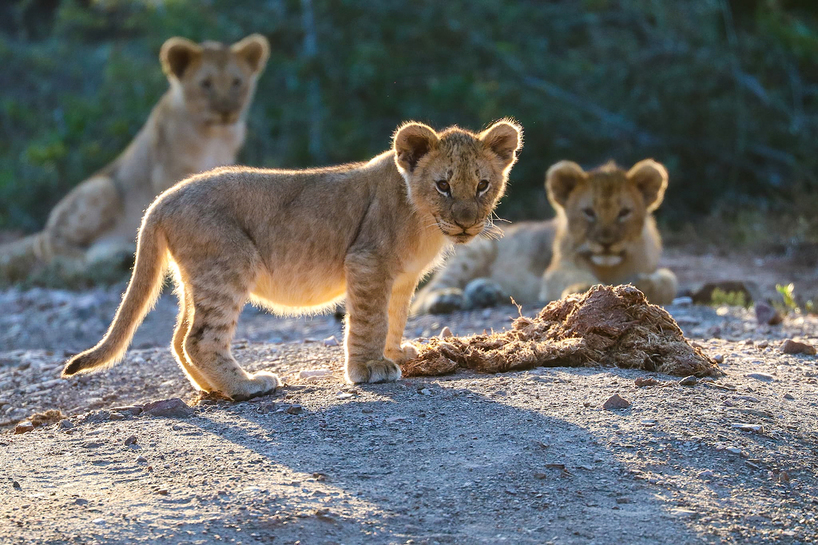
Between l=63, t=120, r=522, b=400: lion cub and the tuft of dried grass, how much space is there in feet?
1.17

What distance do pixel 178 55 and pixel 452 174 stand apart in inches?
273

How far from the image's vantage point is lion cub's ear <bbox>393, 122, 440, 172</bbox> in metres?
5.20

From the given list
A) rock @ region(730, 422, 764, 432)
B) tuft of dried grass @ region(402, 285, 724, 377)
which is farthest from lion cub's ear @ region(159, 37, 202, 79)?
rock @ region(730, 422, 764, 432)

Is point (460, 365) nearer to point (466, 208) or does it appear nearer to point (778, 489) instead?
point (466, 208)

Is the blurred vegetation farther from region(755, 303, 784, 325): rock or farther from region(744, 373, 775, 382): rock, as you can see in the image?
region(744, 373, 775, 382): rock

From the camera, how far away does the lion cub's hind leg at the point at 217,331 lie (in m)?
5.04

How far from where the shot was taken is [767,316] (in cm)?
721

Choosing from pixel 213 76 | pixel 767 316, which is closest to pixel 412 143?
pixel 767 316

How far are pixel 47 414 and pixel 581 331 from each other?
112 inches

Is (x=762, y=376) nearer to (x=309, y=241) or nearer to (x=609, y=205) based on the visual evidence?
(x=309, y=241)

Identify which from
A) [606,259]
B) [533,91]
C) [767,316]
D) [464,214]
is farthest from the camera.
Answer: [533,91]

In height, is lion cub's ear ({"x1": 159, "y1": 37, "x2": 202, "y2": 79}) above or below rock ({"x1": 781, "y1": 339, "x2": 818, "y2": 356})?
above

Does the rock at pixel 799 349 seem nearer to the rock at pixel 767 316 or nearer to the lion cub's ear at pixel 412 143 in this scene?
the rock at pixel 767 316

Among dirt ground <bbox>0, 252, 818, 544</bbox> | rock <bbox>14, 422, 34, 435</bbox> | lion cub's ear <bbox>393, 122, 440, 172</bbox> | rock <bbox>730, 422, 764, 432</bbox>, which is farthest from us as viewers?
lion cub's ear <bbox>393, 122, 440, 172</bbox>
